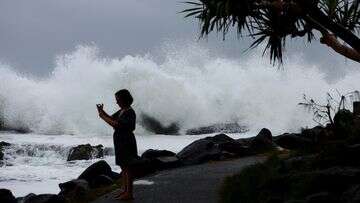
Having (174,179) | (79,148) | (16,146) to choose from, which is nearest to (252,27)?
(174,179)

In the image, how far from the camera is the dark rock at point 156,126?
35.8 metres

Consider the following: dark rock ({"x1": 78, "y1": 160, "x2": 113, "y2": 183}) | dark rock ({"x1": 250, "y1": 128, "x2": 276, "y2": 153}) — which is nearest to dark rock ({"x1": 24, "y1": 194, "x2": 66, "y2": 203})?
Answer: dark rock ({"x1": 78, "y1": 160, "x2": 113, "y2": 183})

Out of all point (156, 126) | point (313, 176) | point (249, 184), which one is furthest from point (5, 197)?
point (156, 126)

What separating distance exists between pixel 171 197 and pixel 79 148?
1313cm

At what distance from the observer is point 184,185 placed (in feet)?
26.7

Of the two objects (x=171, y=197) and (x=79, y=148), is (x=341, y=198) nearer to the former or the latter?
(x=171, y=197)

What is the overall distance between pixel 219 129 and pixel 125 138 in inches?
1188

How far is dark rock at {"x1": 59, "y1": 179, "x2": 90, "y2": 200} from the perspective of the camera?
29.3ft

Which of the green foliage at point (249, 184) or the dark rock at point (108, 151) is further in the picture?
the dark rock at point (108, 151)

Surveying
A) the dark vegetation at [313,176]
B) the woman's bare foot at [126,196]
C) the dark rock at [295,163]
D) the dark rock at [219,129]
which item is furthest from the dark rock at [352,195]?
the dark rock at [219,129]

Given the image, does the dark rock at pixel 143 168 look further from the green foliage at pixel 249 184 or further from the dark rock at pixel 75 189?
the green foliage at pixel 249 184

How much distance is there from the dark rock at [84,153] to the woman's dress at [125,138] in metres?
12.8

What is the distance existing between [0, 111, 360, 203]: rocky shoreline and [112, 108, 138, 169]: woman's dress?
51.8 inches

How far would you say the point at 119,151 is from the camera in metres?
7.00
